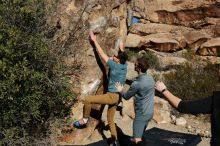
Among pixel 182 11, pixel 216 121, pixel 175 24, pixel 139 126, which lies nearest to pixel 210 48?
pixel 175 24

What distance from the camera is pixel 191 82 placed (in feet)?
45.9

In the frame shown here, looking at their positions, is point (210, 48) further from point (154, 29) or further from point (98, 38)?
point (98, 38)

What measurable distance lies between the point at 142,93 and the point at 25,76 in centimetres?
206

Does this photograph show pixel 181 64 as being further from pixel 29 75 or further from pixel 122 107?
pixel 29 75

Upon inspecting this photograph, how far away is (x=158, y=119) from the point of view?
11.3m

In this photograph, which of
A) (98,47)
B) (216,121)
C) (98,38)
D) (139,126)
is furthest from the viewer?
(98,38)

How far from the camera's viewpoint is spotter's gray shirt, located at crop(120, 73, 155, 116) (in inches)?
256

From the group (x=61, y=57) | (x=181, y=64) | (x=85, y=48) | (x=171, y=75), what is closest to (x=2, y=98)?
(x=61, y=57)

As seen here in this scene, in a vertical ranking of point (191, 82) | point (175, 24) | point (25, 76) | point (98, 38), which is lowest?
point (191, 82)

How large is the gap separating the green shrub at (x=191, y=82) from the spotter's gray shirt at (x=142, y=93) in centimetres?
662

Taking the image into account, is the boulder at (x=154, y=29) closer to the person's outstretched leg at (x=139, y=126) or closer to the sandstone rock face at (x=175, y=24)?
the sandstone rock face at (x=175, y=24)

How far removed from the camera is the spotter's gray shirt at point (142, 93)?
21.3ft

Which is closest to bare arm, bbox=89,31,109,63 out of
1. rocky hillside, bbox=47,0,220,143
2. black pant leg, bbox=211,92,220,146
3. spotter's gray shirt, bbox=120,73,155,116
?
rocky hillside, bbox=47,0,220,143

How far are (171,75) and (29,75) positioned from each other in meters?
8.22
